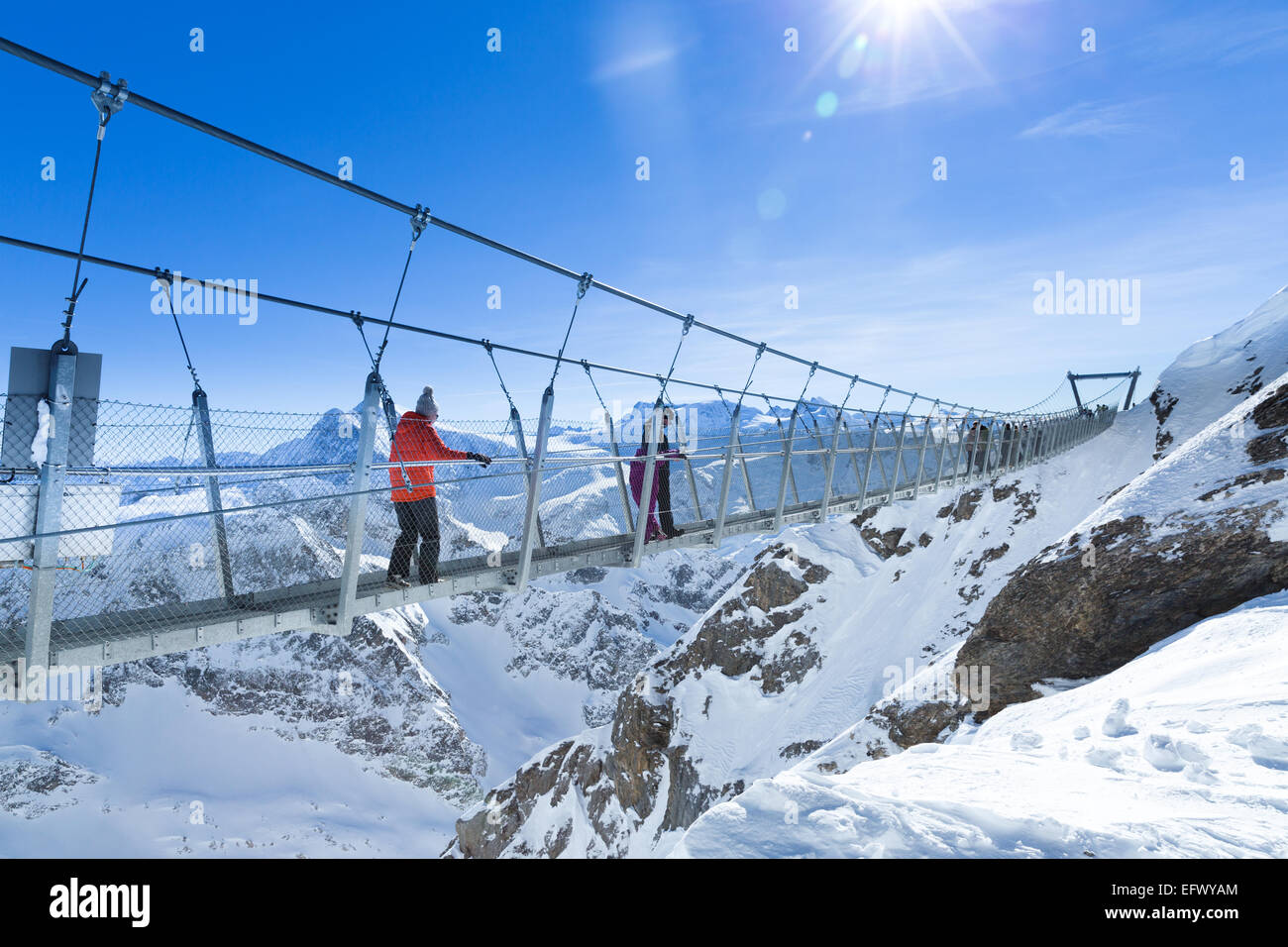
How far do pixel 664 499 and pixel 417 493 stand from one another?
3058mm

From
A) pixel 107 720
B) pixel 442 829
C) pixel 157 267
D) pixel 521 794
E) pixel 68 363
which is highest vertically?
pixel 157 267

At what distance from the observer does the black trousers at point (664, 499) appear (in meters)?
6.90

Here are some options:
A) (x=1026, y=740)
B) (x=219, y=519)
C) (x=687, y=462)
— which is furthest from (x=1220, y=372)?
(x=219, y=519)

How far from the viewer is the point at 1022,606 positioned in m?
8.32

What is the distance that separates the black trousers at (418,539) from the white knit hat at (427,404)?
1.96 feet

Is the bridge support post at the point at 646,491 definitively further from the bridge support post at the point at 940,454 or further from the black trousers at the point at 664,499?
the bridge support post at the point at 940,454

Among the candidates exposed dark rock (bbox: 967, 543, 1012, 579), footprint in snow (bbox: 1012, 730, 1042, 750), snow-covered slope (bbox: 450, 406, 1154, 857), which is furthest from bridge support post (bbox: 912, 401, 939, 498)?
exposed dark rock (bbox: 967, 543, 1012, 579)

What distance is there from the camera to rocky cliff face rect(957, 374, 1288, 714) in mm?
6215

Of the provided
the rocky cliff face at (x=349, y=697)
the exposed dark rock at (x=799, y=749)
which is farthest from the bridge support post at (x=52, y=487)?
the rocky cliff face at (x=349, y=697)

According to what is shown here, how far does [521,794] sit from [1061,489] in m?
29.8

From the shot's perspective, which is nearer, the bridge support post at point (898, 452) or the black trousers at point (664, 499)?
the black trousers at point (664, 499)

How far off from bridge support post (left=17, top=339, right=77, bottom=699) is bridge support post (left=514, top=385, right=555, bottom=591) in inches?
103

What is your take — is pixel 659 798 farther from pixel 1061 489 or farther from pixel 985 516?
pixel 1061 489

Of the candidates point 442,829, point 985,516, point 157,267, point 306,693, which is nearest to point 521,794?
point 985,516
